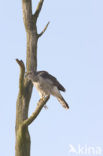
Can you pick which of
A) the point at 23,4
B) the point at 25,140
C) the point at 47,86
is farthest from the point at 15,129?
the point at 23,4

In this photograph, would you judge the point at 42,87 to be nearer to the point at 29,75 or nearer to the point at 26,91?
the point at 29,75

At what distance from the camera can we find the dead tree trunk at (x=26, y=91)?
885 cm

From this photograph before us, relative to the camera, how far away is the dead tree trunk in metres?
8.85

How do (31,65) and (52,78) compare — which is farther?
(52,78)

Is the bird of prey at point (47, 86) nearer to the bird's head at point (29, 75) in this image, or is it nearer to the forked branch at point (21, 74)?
the bird's head at point (29, 75)

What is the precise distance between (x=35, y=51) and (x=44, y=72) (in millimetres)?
1370

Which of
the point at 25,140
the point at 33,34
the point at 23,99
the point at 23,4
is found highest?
the point at 23,4

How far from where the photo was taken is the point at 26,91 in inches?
389

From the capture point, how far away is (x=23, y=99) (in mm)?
9789

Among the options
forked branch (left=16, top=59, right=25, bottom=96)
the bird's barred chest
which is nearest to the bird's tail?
the bird's barred chest

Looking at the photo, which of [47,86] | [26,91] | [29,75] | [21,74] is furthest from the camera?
[47,86]

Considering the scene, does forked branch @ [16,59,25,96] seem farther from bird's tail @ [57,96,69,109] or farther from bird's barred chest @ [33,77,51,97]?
bird's tail @ [57,96,69,109]

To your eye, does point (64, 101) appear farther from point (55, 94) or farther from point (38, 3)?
point (38, 3)

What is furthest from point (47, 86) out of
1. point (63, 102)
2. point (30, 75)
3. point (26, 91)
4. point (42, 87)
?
point (26, 91)
